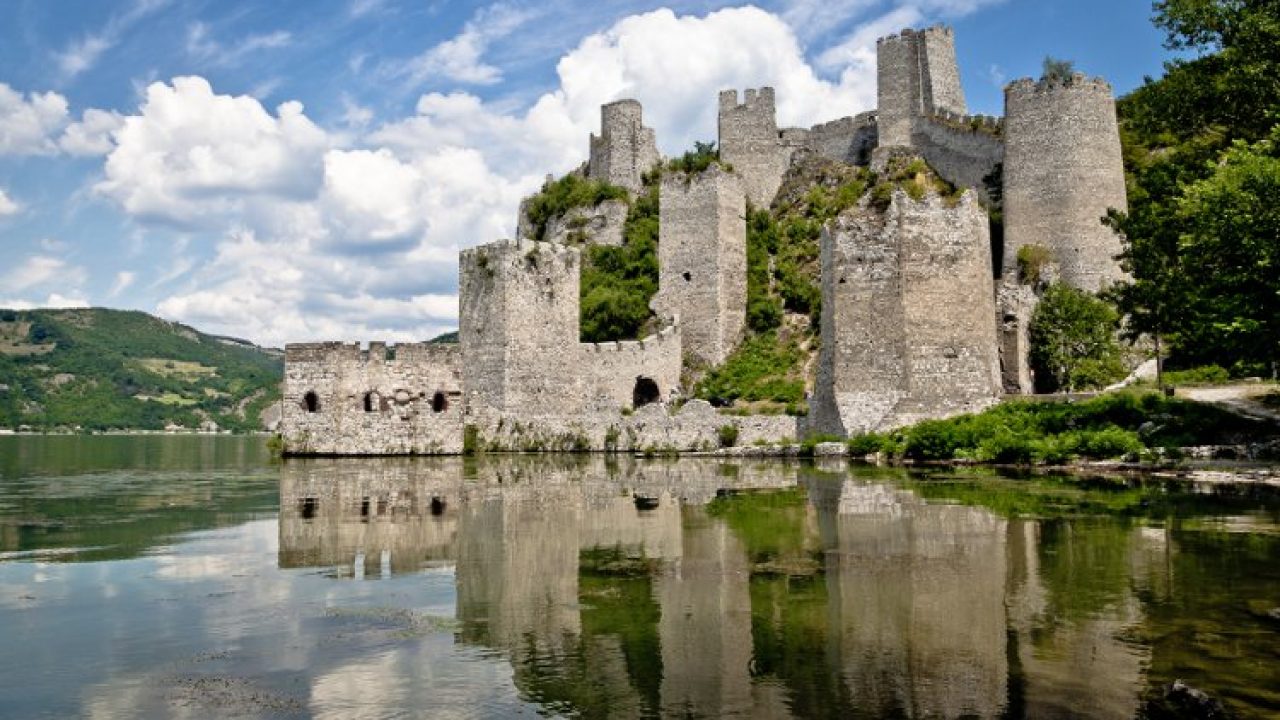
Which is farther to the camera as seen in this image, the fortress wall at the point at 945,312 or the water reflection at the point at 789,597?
the fortress wall at the point at 945,312

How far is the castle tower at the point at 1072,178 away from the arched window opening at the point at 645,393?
12.6 meters

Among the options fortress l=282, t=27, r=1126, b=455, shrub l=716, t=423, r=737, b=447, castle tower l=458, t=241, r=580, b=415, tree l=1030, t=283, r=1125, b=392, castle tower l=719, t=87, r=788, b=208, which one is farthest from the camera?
castle tower l=719, t=87, r=788, b=208

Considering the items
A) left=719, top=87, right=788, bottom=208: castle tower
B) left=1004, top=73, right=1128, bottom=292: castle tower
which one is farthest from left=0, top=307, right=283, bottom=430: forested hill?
left=1004, top=73, right=1128, bottom=292: castle tower

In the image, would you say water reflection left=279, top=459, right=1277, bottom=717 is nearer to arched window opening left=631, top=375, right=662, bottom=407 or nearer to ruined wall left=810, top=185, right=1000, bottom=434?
ruined wall left=810, top=185, right=1000, bottom=434

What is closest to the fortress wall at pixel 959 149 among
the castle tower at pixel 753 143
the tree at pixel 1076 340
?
the castle tower at pixel 753 143

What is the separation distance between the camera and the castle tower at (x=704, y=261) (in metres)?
37.2

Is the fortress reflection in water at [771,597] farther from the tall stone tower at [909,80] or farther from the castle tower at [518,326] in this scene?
the tall stone tower at [909,80]

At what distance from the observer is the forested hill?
Answer: 422ft

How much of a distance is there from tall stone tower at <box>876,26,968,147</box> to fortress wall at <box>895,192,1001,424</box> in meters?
16.1

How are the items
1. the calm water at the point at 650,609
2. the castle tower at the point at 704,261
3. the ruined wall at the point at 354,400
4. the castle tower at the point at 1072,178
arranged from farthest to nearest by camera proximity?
1. the castle tower at the point at 704,261
2. the castle tower at the point at 1072,178
3. the ruined wall at the point at 354,400
4. the calm water at the point at 650,609

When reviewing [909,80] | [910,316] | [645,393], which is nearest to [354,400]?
[645,393]

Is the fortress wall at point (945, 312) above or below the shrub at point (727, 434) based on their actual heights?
above

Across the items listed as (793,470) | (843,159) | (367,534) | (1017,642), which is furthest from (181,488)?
(843,159)

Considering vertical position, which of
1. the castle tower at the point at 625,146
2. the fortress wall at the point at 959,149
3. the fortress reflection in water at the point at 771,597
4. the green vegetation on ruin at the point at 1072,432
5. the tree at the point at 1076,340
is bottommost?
the fortress reflection in water at the point at 771,597
